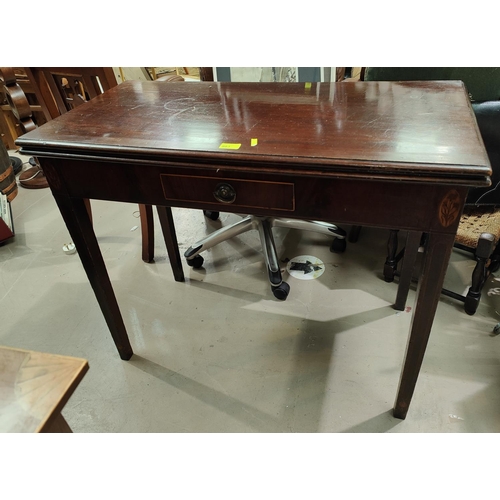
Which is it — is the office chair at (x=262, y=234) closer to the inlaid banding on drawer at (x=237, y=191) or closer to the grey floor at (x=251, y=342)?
the grey floor at (x=251, y=342)

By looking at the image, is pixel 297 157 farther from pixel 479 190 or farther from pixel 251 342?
pixel 479 190

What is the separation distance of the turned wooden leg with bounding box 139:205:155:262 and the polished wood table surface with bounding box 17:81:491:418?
1.73ft

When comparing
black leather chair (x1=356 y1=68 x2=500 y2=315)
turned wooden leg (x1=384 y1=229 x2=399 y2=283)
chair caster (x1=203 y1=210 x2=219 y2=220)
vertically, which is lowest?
chair caster (x1=203 y1=210 x2=219 y2=220)

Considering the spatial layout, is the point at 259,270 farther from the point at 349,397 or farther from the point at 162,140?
the point at 162,140

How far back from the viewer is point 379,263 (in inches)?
65.1

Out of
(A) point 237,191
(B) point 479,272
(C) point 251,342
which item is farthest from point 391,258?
(A) point 237,191

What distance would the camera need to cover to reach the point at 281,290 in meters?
1.48

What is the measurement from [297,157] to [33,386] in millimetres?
558

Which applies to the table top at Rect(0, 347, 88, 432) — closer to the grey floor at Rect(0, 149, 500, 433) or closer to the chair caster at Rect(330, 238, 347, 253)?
the grey floor at Rect(0, 149, 500, 433)

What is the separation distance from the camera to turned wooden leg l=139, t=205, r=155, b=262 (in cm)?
160

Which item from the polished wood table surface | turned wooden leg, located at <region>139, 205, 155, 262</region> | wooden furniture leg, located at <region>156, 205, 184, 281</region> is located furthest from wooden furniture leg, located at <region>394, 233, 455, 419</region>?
turned wooden leg, located at <region>139, 205, 155, 262</region>

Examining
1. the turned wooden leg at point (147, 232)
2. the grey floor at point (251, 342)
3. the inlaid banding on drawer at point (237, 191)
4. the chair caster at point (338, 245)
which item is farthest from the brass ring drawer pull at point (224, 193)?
the chair caster at point (338, 245)

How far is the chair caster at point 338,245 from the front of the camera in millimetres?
1697

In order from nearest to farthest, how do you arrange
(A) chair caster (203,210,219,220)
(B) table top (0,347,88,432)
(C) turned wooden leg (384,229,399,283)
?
(B) table top (0,347,88,432) → (C) turned wooden leg (384,229,399,283) → (A) chair caster (203,210,219,220)
